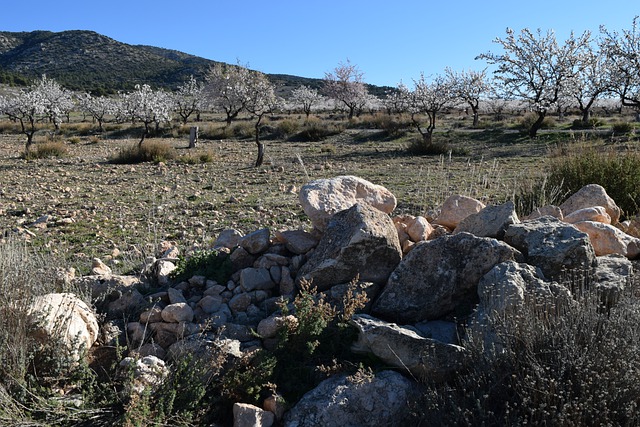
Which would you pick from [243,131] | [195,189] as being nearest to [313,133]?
[243,131]

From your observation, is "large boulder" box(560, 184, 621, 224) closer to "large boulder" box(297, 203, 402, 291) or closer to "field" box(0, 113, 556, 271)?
"field" box(0, 113, 556, 271)

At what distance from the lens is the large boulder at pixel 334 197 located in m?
4.08

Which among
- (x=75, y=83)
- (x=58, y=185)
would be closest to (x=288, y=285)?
(x=58, y=185)

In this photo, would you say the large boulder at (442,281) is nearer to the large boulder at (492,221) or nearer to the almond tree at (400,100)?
the large boulder at (492,221)

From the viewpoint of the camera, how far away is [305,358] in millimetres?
2947

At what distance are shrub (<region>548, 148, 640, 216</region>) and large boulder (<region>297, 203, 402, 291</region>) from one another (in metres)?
3.61

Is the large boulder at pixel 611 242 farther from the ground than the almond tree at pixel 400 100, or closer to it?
closer to it

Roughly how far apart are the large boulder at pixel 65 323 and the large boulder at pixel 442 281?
167 cm

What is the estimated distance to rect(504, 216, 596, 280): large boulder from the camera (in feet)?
10.5

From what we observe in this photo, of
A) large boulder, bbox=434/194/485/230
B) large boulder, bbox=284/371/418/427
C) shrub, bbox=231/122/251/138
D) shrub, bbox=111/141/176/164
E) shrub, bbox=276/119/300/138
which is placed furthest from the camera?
shrub, bbox=231/122/251/138

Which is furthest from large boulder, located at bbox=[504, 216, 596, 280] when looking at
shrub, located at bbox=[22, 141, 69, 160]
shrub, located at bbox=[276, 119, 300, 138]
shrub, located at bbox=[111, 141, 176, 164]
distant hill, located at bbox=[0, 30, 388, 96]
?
distant hill, located at bbox=[0, 30, 388, 96]

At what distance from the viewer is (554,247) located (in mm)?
3266

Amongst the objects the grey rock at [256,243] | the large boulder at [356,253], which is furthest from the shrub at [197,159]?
the large boulder at [356,253]

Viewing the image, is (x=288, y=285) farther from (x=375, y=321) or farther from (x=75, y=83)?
(x=75, y=83)
